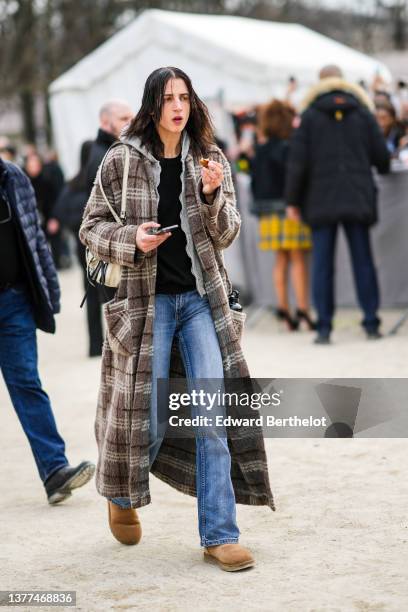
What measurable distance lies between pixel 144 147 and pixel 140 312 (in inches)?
23.8

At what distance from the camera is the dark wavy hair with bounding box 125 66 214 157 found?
4.38 metres

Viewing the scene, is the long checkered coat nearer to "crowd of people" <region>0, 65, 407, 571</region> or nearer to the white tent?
"crowd of people" <region>0, 65, 407, 571</region>

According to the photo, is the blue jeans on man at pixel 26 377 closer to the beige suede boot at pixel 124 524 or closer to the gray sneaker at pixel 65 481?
the gray sneaker at pixel 65 481

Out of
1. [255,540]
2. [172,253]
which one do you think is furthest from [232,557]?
[172,253]

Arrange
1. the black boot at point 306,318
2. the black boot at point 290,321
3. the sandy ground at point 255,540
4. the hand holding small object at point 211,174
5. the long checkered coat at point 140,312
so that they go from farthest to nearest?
1. the black boot at point 290,321
2. the black boot at point 306,318
3. the long checkered coat at point 140,312
4. the hand holding small object at point 211,174
5. the sandy ground at point 255,540

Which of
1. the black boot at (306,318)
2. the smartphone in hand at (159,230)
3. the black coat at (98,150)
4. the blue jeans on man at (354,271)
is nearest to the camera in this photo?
the smartphone in hand at (159,230)

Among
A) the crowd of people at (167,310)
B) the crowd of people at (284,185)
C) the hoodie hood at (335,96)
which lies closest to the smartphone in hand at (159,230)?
the crowd of people at (167,310)

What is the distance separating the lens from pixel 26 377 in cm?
541

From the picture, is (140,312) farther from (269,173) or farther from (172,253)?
(269,173)

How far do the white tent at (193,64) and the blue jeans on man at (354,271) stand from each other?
3.66 m

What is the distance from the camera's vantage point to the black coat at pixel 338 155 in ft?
30.6

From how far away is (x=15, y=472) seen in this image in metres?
6.26

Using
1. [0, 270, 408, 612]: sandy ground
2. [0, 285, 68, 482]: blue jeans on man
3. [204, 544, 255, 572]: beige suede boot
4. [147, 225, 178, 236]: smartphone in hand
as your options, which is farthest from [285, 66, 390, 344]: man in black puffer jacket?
[204, 544, 255, 572]: beige suede boot

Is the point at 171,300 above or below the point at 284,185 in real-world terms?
above
